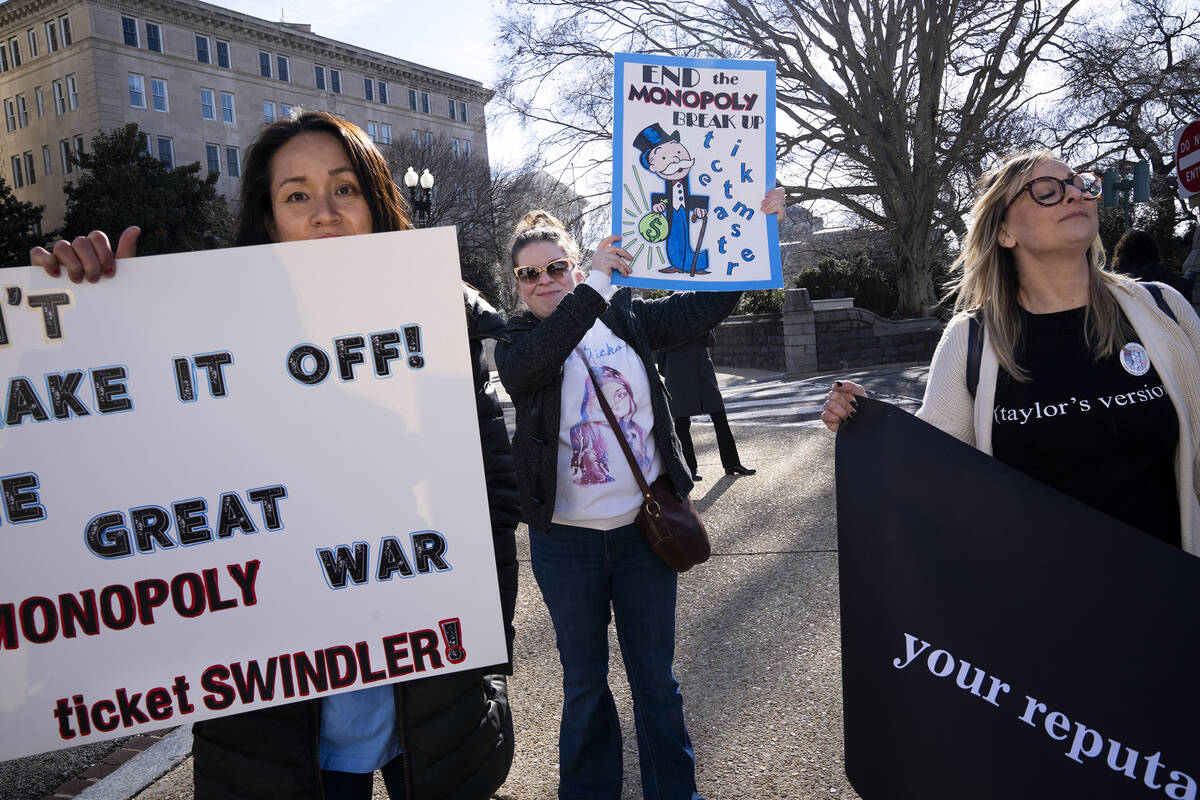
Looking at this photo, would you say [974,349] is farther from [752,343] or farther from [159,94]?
[159,94]

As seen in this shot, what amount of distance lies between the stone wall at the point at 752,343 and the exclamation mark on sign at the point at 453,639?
1970cm

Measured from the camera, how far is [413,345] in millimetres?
1702

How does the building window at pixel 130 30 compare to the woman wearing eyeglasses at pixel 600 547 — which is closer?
the woman wearing eyeglasses at pixel 600 547

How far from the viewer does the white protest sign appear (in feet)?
5.09

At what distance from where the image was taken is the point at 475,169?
36844 mm

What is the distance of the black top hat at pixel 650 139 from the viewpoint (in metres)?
2.55

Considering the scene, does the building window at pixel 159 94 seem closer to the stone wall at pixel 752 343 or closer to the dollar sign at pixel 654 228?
the stone wall at pixel 752 343

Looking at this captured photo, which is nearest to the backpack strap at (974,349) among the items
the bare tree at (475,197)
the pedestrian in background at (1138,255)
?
the pedestrian in background at (1138,255)

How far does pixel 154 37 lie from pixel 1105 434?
5754cm

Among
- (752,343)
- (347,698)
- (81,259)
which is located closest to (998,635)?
(347,698)

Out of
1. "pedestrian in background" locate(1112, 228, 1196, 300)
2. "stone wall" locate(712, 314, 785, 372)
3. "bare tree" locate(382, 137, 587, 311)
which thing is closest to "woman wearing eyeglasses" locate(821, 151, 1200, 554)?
"pedestrian in background" locate(1112, 228, 1196, 300)

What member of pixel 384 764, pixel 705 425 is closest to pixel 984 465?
pixel 384 764

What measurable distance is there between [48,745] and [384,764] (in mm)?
621

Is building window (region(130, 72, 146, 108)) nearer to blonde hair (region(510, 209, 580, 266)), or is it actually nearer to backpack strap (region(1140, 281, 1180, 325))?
blonde hair (region(510, 209, 580, 266))
